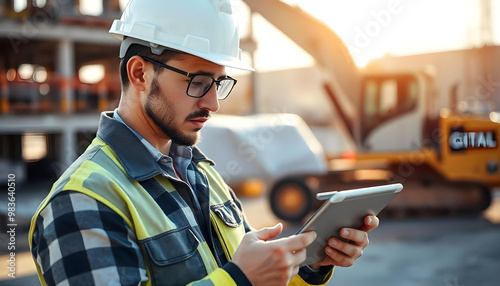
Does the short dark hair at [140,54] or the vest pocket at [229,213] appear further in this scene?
the vest pocket at [229,213]

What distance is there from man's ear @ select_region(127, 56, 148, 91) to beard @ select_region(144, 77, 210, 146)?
43 millimetres

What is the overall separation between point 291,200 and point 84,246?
733 centimetres

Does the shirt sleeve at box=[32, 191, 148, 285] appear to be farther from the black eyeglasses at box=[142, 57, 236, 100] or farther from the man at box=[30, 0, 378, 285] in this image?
the black eyeglasses at box=[142, 57, 236, 100]

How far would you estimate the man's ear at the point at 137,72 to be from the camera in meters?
1.45

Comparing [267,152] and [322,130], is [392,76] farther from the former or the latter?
[322,130]

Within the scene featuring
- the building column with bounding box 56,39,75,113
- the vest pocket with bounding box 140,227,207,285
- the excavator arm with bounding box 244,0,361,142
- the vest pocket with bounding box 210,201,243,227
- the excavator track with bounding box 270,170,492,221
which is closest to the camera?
the vest pocket with bounding box 140,227,207,285

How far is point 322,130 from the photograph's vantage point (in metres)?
25.9

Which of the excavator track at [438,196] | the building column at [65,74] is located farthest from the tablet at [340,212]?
the building column at [65,74]

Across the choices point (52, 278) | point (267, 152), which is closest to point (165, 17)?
point (52, 278)

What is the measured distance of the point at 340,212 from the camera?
138cm

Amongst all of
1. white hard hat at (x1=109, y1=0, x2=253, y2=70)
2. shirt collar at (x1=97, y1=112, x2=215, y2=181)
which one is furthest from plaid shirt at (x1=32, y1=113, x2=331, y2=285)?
white hard hat at (x1=109, y1=0, x2=253, y2=70)

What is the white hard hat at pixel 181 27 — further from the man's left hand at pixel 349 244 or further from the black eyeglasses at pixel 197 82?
the man's left hand at pixel 349 244

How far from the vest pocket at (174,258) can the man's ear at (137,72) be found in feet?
1.49

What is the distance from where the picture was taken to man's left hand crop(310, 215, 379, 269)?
148 centimetres
